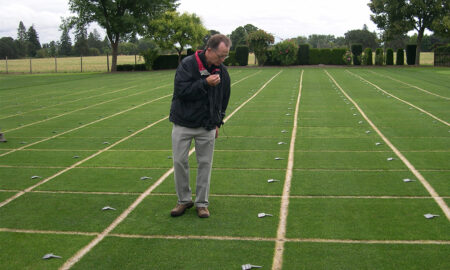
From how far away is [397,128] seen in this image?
37.8 ft

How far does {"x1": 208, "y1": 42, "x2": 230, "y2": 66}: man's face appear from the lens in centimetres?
505

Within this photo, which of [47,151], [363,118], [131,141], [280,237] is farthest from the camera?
[363,118]

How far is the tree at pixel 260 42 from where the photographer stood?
53.1m

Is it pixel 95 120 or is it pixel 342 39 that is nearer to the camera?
pixel 95 120

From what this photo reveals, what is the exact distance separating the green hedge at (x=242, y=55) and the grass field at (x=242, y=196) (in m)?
43.3

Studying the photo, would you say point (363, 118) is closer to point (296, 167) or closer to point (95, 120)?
point (296, 167)

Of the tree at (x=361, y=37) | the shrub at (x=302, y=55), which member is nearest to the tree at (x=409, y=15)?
the shrub at (x=302, y=55)

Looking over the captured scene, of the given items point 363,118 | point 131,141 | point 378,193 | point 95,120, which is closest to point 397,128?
point 363,118

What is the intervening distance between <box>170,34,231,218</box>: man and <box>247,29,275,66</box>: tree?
48.9 m

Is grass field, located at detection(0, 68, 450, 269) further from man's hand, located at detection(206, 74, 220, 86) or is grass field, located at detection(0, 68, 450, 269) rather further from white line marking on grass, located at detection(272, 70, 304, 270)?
man's hand, located at detection(206, 74, 220, 86)

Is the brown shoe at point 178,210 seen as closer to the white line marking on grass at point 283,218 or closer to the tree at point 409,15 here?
the white line marking on grass at point 283,218

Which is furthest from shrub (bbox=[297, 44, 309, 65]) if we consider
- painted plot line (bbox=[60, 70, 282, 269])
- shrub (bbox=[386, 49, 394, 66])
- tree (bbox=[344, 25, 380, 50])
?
tree (bbox=[344, 25, 380, 50])

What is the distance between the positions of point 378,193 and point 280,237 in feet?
6.98

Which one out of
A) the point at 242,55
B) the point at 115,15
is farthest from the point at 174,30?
the point at 242,55
